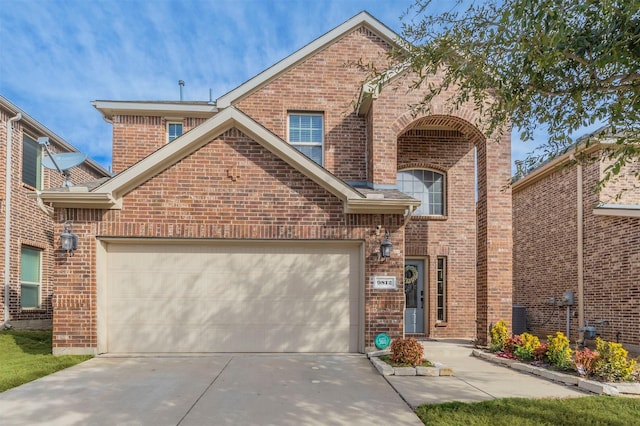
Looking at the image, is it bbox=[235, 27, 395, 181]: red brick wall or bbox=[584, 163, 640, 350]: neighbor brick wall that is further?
bbox=[235, 27, 395, 181]: red brick wall

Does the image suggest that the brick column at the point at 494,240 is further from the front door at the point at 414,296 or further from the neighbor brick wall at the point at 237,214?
the neighbor brick wall at the point at 237,214

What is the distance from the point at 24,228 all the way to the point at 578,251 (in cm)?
1622

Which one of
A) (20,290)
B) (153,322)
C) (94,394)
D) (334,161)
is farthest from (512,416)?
(20,290)

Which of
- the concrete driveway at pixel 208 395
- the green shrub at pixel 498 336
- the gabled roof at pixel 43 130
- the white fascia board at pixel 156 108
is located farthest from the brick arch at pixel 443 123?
the gabled roof at pixel 43 130

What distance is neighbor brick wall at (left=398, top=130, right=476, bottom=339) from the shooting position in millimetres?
11648

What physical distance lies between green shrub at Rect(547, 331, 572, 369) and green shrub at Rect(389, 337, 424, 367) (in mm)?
2423

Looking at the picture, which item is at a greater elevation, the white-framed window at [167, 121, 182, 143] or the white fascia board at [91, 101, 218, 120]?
the white fascia board at [91, 101, 218, 120]

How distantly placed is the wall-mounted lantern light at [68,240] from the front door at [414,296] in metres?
8.26

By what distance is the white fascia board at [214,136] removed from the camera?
831 centimetres

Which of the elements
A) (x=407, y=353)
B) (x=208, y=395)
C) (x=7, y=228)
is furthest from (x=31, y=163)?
(x=407, y=353)

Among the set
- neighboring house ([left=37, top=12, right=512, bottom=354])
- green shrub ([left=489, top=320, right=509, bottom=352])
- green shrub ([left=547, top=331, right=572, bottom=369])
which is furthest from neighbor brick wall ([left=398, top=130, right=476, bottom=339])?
green shrub ([left=547, top=331, right=572, bottom=369])

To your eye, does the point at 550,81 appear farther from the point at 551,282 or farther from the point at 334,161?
the point at 551,282

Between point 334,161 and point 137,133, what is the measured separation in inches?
217

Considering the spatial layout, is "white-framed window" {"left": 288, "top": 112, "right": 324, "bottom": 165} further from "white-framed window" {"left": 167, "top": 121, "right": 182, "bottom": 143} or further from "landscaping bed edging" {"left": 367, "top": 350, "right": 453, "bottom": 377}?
"landscaping bed edging" {"left": 367, "top": 350, "right": 453, "bottom": 377}
